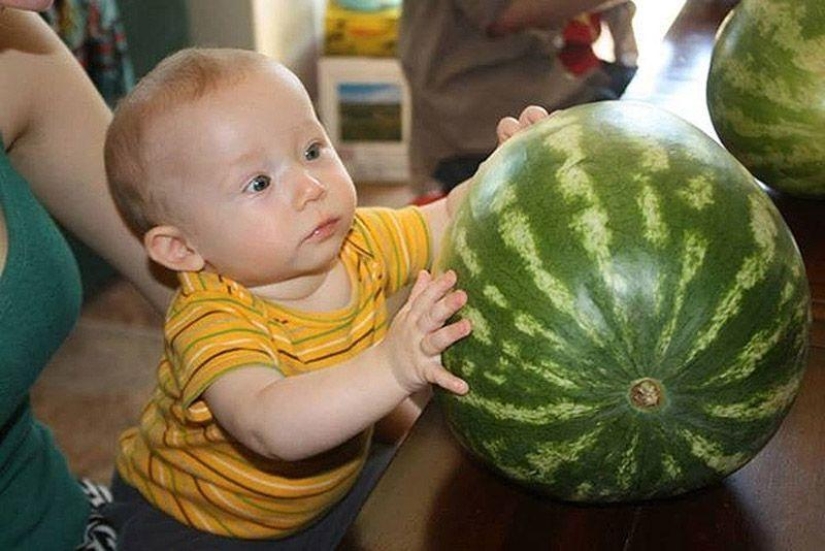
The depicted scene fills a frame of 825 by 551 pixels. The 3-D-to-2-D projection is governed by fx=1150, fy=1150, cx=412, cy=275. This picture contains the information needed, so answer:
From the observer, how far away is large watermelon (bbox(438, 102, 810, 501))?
844 millimetres

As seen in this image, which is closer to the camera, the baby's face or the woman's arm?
the baby's face

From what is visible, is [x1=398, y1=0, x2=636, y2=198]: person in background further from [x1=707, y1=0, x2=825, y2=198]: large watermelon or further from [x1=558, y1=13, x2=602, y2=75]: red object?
[x1=707, y1=0, x2=825, y2=198]: large watermelon

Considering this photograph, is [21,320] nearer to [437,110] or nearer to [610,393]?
[610,393]

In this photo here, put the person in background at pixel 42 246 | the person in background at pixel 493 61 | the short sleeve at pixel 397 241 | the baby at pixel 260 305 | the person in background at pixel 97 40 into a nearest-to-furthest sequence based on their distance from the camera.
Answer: the baby at pixel 260 305 < the person in background at pixel 42 246 < the short sleeve at pixel 397 241 < the person in background at pixel 493 61 < the person in background at pixel 97 40

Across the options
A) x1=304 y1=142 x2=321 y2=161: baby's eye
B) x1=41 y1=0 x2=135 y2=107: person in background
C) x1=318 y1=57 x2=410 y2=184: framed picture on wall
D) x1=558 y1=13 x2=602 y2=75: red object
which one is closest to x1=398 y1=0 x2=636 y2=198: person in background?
x1=558 y1=13 x2=602 y2=75: red object

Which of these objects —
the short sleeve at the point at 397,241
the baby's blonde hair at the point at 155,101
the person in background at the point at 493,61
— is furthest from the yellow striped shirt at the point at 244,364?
the person in background at the point at 493,61

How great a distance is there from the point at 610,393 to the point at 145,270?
2.60 feet

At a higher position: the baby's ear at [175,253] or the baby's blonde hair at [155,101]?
the baby's blonde hair at [155,101]

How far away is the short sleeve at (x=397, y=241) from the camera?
4.34 ft

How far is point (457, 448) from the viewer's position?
1.04 m

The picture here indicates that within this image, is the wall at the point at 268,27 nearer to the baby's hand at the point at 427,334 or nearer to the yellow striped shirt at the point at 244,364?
the yellow striped shirt at the point at 244,364

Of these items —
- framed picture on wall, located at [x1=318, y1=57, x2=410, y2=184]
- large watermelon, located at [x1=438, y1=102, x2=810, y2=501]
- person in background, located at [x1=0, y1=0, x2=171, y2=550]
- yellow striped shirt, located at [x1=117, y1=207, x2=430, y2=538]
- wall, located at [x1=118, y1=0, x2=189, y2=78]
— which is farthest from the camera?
framed picture on wall, located at [x1=318, y1=57, x2=410, y2=184]

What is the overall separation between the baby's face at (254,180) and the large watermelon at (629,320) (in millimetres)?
241

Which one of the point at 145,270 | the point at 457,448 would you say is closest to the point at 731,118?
the point at 457,448
